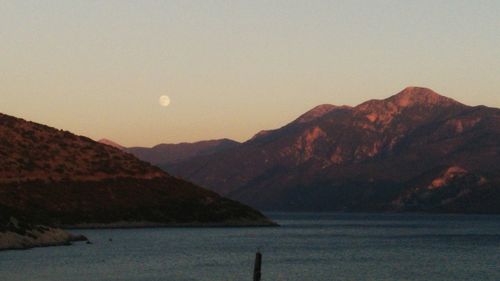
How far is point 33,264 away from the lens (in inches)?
4382

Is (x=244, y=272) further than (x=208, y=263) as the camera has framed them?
No

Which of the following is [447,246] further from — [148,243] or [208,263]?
[208,263]

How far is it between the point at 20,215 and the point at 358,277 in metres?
62.1

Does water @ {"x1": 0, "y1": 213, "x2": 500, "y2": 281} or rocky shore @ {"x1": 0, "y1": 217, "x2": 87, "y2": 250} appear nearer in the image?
water @ {"x1": 0, "y1": 213, "x2": 500, "y2": 281}

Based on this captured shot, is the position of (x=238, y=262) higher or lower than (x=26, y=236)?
lower

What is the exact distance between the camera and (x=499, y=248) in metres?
173

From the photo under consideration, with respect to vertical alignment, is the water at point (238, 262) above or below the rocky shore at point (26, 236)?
below

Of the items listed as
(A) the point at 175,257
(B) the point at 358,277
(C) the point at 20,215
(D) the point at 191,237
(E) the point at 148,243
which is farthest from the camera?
(D) the point at 191,237

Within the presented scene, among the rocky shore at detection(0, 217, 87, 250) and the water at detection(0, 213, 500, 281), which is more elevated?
the rocky shore at detection(0, 217, 87, 250)

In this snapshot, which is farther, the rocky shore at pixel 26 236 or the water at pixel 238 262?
the rocky shore at pixel 26 236

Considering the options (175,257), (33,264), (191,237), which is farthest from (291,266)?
(191,237)

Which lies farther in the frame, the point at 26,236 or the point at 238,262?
the point at 26,236

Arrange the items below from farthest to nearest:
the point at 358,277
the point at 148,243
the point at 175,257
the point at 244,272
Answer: the point at 148,243
the point at 175,257
the point at 244,272
the point at 358,277

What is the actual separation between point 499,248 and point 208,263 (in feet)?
235
